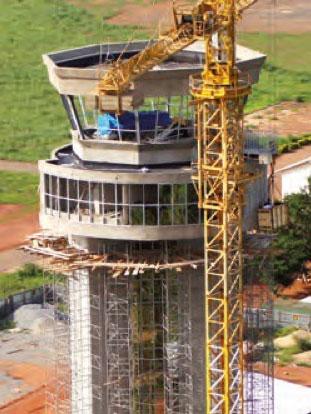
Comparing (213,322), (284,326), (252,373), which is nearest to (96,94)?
(213,322)

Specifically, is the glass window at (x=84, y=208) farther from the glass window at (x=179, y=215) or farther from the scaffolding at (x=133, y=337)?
the glass window at (x=179, y=215)

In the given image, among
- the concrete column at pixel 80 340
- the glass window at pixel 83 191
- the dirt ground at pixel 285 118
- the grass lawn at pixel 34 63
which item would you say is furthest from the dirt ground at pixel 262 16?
the glass window at pixel 83 191

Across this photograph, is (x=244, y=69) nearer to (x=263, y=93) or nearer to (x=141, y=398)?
(x=141, y=398)

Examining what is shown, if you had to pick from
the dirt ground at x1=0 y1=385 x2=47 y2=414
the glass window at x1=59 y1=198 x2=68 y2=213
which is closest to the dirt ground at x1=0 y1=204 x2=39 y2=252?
the dirt ground at x1=0 y1=385 x2=47 y2=414

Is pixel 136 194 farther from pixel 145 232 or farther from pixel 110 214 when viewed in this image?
pixel 145 232

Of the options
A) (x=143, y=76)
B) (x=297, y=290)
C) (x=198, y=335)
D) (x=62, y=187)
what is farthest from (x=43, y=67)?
(x=143, y=76)

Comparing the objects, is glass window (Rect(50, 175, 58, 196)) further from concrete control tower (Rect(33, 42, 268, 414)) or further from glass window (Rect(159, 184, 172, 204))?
glass window (Rect(159, 184, 172, 204))
